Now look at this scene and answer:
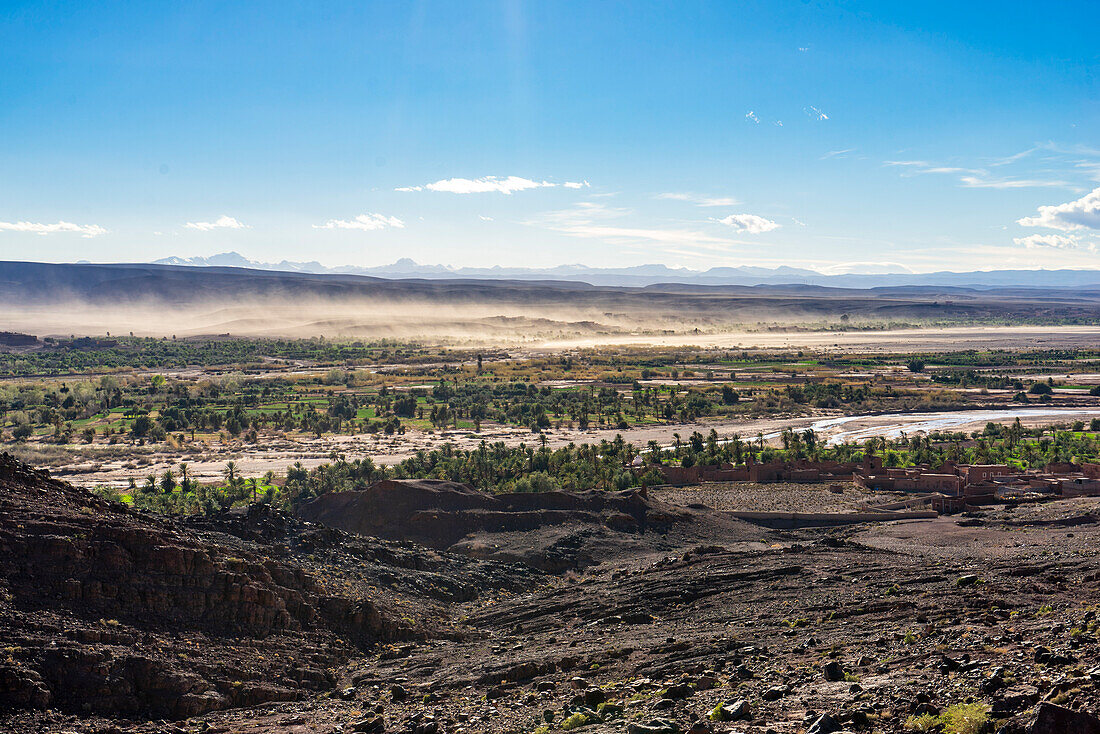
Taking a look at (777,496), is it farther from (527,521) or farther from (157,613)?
(157,613)

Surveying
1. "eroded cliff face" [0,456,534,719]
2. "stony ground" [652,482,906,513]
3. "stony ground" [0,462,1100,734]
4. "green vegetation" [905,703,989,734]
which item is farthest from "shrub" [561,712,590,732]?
"stony ground" [652,482,906,513]

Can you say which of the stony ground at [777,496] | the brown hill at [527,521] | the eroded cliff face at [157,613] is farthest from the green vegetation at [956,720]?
the stony ground at [777,496]

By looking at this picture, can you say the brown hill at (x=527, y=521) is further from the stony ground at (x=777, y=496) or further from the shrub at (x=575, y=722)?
the shrub at (x=575, y=722)

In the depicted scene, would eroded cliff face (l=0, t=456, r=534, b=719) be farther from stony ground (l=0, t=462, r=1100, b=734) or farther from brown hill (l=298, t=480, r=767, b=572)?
brown hill (l=298, t=480, r=767, b=572)

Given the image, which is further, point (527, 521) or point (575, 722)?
point (527, 521)

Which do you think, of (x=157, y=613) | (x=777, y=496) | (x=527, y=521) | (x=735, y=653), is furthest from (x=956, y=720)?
(x=777, y=496)

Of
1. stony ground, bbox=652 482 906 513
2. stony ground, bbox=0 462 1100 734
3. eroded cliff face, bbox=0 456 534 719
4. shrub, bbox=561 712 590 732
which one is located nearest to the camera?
stony ground, bbox=0 462 1100 734
